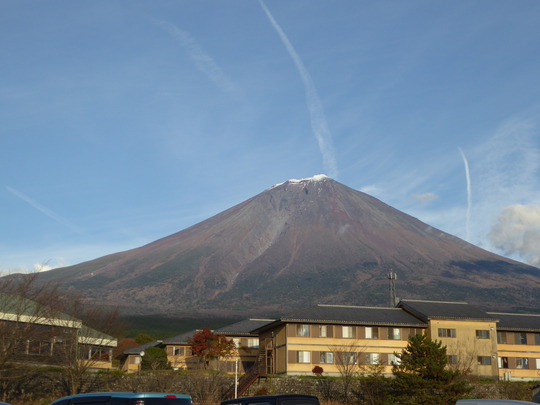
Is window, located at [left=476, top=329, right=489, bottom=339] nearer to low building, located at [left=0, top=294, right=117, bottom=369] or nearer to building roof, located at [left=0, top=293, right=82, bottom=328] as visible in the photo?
low building, located at [left=0, top=294, right=117, bottom=369]

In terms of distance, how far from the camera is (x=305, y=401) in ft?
51.6

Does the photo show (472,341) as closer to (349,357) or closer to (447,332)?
(447,332)

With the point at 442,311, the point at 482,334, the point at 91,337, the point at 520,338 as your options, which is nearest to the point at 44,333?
the point at 91,337

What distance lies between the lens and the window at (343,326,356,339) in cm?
5523

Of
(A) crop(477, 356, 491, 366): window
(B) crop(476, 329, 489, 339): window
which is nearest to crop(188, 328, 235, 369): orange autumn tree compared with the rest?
(A) crop(477, 356, 491, 366): window

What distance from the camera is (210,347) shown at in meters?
59.0

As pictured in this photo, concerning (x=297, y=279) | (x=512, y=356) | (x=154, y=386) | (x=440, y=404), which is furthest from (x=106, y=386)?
(x=297, y=279)

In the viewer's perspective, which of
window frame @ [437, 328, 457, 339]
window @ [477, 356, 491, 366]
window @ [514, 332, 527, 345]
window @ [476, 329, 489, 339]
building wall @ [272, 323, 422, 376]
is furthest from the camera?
window @ [514, 332, 527, 345]

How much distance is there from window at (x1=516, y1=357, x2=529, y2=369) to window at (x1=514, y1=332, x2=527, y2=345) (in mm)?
1429

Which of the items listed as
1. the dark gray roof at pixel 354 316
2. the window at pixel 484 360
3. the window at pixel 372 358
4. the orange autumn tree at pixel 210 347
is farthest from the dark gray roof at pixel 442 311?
the orange autumn tree at pixel 210 347

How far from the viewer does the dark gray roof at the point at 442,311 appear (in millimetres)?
57494

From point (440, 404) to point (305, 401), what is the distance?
22.2m

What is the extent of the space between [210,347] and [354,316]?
521 inches

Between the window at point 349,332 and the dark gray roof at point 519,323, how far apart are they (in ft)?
47.2
